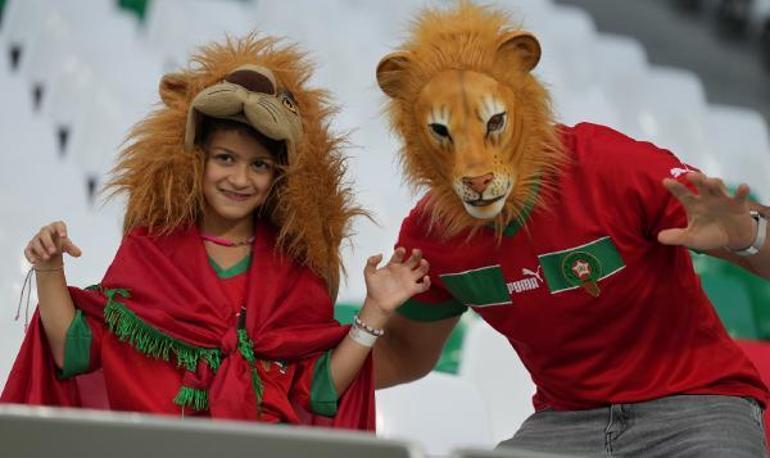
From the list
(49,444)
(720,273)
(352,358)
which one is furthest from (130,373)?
(720,273)

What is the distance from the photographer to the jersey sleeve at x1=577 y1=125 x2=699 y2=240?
1.90 meters

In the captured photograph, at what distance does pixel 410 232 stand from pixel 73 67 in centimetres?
195

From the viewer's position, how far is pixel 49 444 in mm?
1139

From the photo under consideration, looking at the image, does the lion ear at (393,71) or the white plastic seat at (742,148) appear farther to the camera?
the white plastic seat at (742,148)

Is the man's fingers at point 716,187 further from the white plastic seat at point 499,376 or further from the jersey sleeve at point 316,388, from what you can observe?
the white plastic seat at point 499,376

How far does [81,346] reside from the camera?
1.87m

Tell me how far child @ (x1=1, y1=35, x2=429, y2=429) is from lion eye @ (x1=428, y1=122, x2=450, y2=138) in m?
0.18

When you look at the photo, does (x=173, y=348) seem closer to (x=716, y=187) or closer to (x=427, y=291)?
(x=427, y=291)

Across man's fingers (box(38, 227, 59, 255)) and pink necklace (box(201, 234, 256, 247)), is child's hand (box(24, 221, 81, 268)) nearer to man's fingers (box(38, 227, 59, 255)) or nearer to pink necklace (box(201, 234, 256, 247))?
man's fingers (box(38, 227, 59, 255))

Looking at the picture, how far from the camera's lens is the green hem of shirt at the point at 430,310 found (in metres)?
2.11

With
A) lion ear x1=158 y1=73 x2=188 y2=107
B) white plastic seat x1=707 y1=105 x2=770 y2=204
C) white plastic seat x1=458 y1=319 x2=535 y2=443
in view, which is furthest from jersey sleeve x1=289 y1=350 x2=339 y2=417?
white plastic seat x1=707 y1=105 x2=770 y2=204

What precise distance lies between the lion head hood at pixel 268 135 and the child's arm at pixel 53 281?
162 mm

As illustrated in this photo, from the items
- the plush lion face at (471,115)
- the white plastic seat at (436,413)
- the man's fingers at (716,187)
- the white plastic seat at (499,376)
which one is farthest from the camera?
the white plastic seat at (499,376)

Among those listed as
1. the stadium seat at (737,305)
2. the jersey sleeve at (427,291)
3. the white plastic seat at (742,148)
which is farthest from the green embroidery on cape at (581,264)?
the white plastic seat at (742,148)
